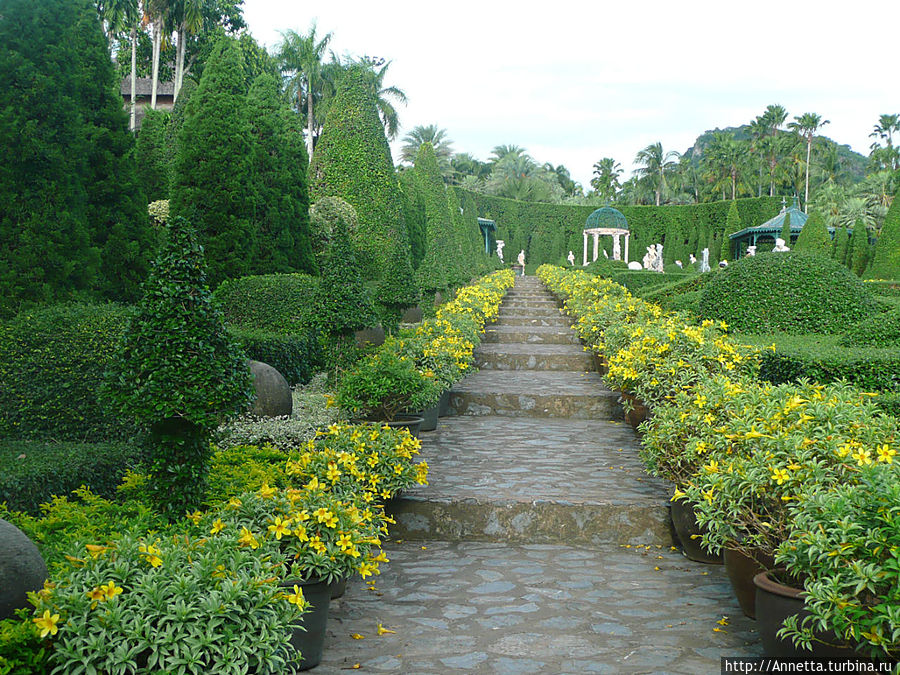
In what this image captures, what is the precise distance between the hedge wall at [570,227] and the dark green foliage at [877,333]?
39220 mm

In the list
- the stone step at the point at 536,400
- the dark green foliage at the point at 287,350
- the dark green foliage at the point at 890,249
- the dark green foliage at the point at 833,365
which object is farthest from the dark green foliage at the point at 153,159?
the dark green foliage at the point at 890,249

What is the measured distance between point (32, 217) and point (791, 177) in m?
64.5

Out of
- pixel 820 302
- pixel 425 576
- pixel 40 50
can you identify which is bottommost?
pixel 425 576

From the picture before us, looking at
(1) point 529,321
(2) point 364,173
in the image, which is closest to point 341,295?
(2) point 364,173

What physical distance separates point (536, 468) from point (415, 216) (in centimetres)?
1522

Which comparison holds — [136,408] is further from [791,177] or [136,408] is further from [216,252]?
[791,177]

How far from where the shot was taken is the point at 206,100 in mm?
10828

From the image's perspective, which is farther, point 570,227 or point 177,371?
point 570,227

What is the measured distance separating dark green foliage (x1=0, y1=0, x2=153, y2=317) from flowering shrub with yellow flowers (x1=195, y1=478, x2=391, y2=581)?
Answer: 4.07 metres

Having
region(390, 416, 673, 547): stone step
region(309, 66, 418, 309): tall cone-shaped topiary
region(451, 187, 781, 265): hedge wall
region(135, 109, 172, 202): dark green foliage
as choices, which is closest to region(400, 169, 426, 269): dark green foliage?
region(309, 66, 418, 309): tall cone-shaped topiary

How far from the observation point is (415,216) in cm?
2084

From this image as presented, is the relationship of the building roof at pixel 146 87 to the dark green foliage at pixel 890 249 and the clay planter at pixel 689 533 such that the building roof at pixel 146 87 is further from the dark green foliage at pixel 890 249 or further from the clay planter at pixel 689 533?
the clay planter at pixel 689 533

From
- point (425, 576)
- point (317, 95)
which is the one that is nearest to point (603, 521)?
point (425, 576)

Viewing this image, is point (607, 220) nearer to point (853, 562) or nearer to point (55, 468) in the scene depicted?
point (55, 468)
